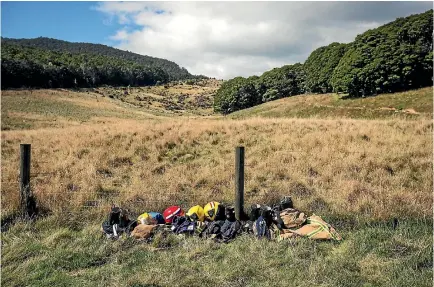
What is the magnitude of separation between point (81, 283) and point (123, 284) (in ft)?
1.77

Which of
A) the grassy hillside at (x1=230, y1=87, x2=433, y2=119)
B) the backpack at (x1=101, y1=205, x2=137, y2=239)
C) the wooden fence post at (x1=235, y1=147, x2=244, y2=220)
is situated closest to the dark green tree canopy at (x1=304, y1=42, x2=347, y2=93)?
the grassy hillside at (x1=230, y1=87, x2=433, y2=119)

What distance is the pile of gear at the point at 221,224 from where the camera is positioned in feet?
18.4

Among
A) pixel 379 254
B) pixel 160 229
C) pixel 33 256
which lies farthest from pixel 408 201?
pixel 33 256

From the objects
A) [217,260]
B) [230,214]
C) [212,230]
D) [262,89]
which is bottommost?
[217,260]

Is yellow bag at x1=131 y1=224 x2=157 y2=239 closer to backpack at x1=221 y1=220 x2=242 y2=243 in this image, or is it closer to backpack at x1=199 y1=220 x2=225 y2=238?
backpack at x1=199 y1=220 x2=225 y2=238

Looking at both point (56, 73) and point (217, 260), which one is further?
point (56, 73)

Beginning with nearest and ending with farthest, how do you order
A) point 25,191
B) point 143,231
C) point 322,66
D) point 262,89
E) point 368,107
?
point 143,231 < point 25,191 < point 368,107 < point 322,66 < point 262,89

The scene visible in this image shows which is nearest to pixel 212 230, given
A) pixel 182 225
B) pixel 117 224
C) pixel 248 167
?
pixel 182 225

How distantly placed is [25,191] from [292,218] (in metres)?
4.99

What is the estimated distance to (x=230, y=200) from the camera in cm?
777

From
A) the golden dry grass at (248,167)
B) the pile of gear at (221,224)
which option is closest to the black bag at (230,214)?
the pile of gear at (221,224)

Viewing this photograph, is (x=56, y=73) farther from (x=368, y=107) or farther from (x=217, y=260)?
(x=217, y=260)

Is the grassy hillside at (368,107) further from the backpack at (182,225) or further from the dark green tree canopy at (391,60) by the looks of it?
the backpack at (182,225)

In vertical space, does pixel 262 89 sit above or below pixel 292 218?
above
